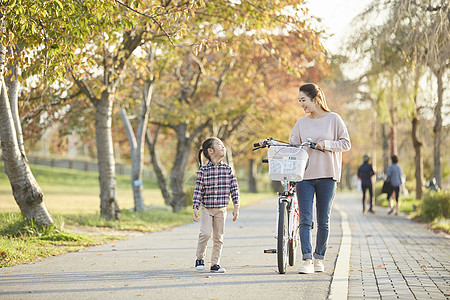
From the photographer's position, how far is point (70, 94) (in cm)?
1555

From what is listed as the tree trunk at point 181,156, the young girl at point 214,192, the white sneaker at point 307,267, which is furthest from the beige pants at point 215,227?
the tree trunk at point 181,156

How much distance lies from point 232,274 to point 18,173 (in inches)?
189

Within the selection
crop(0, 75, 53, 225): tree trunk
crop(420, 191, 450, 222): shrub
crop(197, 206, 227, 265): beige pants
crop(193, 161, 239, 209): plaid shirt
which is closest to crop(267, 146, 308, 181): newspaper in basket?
crop(193, 161, 239, 209): plaid shirt

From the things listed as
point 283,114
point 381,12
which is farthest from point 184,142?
point 381,12

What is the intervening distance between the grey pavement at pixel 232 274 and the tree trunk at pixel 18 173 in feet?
4.47

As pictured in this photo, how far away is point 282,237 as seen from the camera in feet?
21.2

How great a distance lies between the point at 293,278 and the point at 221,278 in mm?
793

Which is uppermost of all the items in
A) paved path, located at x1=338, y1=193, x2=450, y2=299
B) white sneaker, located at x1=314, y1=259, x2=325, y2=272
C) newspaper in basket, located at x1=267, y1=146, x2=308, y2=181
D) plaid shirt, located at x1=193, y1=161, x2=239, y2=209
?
newspaper in basket, located at x1=267, y1=146, x2=308, y2=181

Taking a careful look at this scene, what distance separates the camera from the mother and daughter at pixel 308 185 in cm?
680

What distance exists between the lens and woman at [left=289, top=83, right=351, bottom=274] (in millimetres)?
6789

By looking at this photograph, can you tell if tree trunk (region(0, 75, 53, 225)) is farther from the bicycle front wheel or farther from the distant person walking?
the distant person walking

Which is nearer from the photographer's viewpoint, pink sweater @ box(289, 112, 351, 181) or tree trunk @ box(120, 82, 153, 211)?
pink sweater @ box(289, 112, 351, 181)

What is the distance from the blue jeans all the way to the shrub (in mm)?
9225

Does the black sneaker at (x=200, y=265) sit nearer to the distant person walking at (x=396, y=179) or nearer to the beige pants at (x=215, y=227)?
the beige pants at (x=215, y=227)
